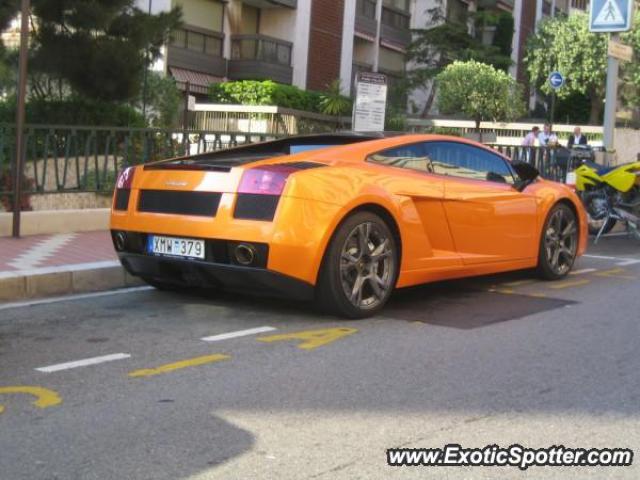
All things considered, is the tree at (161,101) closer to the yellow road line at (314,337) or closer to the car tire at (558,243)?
the car tire at (558,243)

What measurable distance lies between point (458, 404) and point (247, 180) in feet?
7.73

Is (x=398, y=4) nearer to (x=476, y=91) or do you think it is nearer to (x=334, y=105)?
(x=476, y=91)

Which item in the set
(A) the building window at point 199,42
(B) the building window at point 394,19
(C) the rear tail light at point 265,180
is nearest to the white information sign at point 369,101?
(C) the rear tail light at point 265,180

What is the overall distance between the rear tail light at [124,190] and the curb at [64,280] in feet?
2.68

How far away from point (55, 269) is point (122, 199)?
3.22 ft

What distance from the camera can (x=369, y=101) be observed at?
11.9 meters

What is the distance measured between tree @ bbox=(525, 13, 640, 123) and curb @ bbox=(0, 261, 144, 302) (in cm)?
3963

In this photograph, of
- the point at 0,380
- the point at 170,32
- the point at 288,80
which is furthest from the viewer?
the point at 288,80

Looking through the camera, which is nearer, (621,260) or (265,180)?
(265,180)

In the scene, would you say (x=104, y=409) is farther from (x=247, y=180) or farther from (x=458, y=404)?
(x=247, y=180)

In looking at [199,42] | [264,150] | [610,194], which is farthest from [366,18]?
[264,150]

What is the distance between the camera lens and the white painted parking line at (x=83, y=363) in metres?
4.81

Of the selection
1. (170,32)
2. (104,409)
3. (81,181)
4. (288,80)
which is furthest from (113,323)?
(288,80)

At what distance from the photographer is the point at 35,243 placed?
28.6ft
